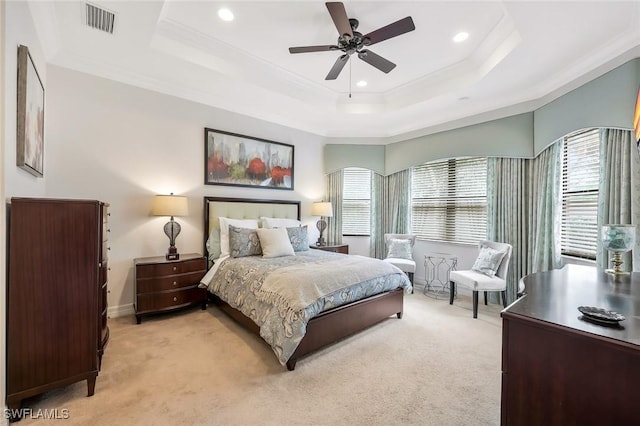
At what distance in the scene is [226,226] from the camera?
12.7ft

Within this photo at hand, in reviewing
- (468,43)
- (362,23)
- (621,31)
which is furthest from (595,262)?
(362,23)

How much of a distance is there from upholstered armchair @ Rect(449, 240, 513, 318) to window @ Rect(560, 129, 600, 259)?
66 centimetres

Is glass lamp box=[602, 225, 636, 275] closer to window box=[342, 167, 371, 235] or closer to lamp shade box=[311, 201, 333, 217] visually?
lamp shade box=[311, 201, 333, 217]

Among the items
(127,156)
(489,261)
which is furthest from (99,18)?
(489,261)

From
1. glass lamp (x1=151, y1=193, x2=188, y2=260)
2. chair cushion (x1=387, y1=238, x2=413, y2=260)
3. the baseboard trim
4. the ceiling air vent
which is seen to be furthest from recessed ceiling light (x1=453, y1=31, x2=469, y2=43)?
the baseboard trim

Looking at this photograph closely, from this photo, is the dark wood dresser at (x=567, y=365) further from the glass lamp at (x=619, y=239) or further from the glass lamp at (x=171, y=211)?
the glass lamp at (x=171, y=211)

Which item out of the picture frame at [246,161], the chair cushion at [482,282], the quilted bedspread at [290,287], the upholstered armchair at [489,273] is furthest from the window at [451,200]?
the picture frame at [246,161]

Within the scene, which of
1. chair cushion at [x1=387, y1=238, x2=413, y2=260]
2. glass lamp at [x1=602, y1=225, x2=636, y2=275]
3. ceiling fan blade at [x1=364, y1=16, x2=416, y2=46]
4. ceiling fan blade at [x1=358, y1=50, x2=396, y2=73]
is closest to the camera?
glass lamp at [x1=602, y1=225, x2=636, y2=275]

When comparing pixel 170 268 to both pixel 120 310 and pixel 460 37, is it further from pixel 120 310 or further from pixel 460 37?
pixel 460 37

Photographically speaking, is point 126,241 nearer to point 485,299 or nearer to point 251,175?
point 251,175

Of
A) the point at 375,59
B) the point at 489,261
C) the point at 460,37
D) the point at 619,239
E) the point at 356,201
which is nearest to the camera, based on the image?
the point at 619,239

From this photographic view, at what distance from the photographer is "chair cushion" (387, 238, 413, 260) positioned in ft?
15.9

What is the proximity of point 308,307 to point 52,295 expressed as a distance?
178 cm

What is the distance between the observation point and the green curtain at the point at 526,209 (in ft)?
11.5
